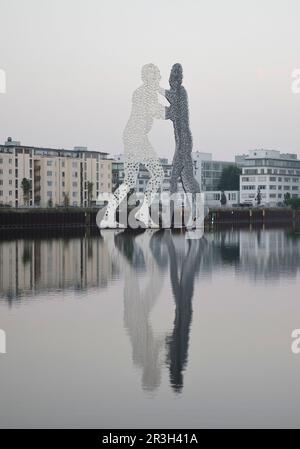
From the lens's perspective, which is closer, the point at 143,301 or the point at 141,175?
the point at 143,301

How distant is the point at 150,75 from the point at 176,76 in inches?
115

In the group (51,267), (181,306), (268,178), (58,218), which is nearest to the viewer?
(181,306)

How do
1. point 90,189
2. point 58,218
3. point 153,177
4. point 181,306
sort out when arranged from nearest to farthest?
point 181,306
point 153,177
point 58,218
point 90,189

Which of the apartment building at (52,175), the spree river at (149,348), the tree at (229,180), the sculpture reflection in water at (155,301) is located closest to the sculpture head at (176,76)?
the sculpture reflection in water at (155,301)

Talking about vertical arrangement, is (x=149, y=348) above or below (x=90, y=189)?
below

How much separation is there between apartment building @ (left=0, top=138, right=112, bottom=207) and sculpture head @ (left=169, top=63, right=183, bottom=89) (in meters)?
26.3

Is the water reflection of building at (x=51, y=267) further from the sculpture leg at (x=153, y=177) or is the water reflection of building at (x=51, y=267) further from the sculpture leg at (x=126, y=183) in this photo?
the sculpture leg at (x=153, y=177)

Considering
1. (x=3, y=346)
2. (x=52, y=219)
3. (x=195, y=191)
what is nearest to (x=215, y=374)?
(x=3, y=346)

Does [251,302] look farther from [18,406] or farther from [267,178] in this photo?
[267,178]

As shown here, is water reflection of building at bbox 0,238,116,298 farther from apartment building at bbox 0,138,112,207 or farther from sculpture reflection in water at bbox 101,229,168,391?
apartment building at bbox 0,138,112,207

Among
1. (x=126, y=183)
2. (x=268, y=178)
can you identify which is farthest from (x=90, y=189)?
(x=268, y=178)

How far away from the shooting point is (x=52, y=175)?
74562 millimetres

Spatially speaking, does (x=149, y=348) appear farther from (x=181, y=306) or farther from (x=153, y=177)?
(x=153, y=177)
